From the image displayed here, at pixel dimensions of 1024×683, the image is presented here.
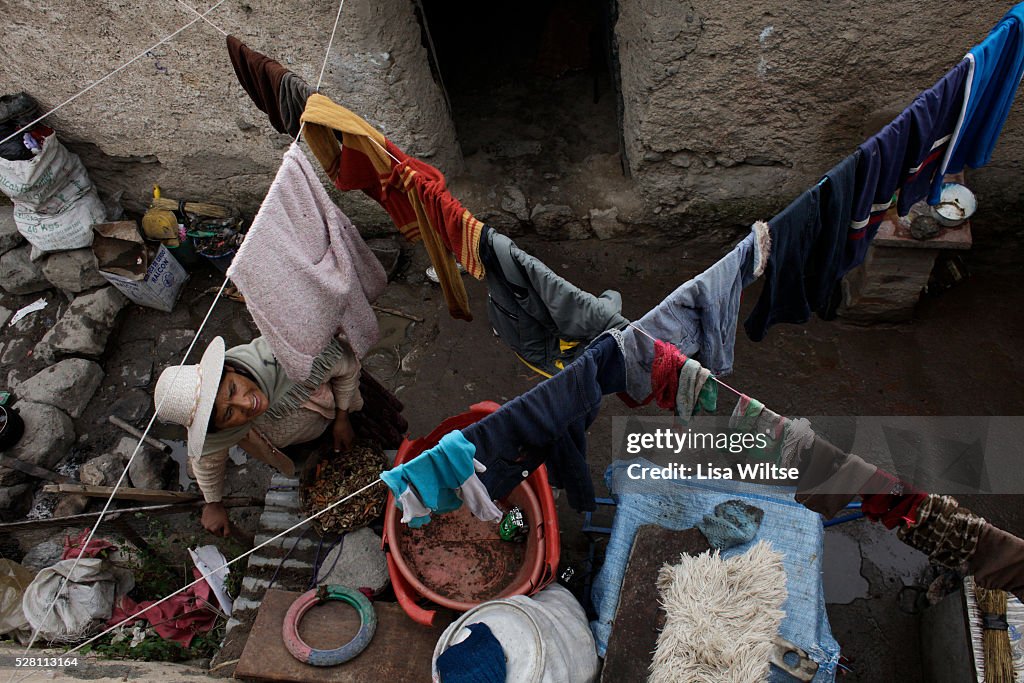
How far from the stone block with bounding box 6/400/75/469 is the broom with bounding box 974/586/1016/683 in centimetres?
581

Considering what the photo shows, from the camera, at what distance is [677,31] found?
4.21m

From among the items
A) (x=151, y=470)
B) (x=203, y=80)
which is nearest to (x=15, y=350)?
(x=151, y=470)

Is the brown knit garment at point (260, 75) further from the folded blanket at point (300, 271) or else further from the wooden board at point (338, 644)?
the wooden board at point (338, 644)

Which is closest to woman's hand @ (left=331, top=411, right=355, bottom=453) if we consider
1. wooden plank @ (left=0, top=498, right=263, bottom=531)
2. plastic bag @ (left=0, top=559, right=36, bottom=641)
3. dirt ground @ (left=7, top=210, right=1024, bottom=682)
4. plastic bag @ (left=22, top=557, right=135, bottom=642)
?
wooden plank @ (left=0, top=498, right=263, bottom=531)

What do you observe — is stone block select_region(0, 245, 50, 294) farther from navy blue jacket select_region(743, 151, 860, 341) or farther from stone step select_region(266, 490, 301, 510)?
navy blue jacket select_region(743, 151, 860, 341)

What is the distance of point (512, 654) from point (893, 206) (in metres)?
3.60

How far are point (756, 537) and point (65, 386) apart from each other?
4965mm

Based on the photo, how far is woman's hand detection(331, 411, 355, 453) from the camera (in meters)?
3.98

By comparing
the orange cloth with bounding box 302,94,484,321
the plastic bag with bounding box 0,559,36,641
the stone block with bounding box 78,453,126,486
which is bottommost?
the plastic bag with bounding box 0,559,36,641

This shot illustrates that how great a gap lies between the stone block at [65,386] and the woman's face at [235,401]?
9.49 feet

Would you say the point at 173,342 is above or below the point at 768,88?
below

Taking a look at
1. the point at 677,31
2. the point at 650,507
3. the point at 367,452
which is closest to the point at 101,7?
the point at 367,452

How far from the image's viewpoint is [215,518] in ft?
12.9

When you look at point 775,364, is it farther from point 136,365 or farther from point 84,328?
point 84,328
